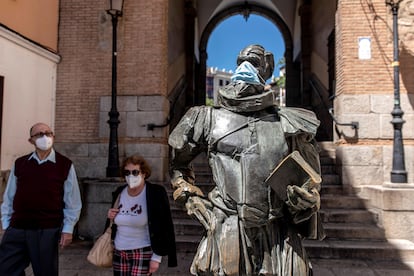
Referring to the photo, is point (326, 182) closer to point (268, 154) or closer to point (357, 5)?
point (357, 5)

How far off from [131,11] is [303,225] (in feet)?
20.4

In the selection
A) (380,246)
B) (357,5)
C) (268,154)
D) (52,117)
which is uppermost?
(357,5)

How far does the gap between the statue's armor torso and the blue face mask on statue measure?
0.59ft

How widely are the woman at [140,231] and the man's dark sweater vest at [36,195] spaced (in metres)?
0.58

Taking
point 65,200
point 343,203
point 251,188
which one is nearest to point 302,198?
point 251,188

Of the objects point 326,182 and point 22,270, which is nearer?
point 22,270

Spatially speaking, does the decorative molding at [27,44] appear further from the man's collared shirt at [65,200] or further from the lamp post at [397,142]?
the lamp post at [397,142]

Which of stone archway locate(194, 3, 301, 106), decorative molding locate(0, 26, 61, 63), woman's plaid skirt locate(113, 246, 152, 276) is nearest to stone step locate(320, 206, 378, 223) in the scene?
woman's plaid skirt locate(113, 246, 152, 276)

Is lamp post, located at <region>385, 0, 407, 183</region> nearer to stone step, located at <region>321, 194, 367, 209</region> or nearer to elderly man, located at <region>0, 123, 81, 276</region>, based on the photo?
stone step, located at <region>321, 194, 367, 209</region>

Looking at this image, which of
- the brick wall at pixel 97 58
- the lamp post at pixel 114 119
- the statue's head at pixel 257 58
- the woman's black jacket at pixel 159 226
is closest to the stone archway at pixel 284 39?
the brick wall at pixel 97 58

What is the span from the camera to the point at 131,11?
6.87 m

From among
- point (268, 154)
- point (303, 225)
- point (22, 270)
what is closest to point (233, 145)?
point (268, 154)

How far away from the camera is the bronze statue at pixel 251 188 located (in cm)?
168

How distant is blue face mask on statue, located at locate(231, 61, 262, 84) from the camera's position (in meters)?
1.79
